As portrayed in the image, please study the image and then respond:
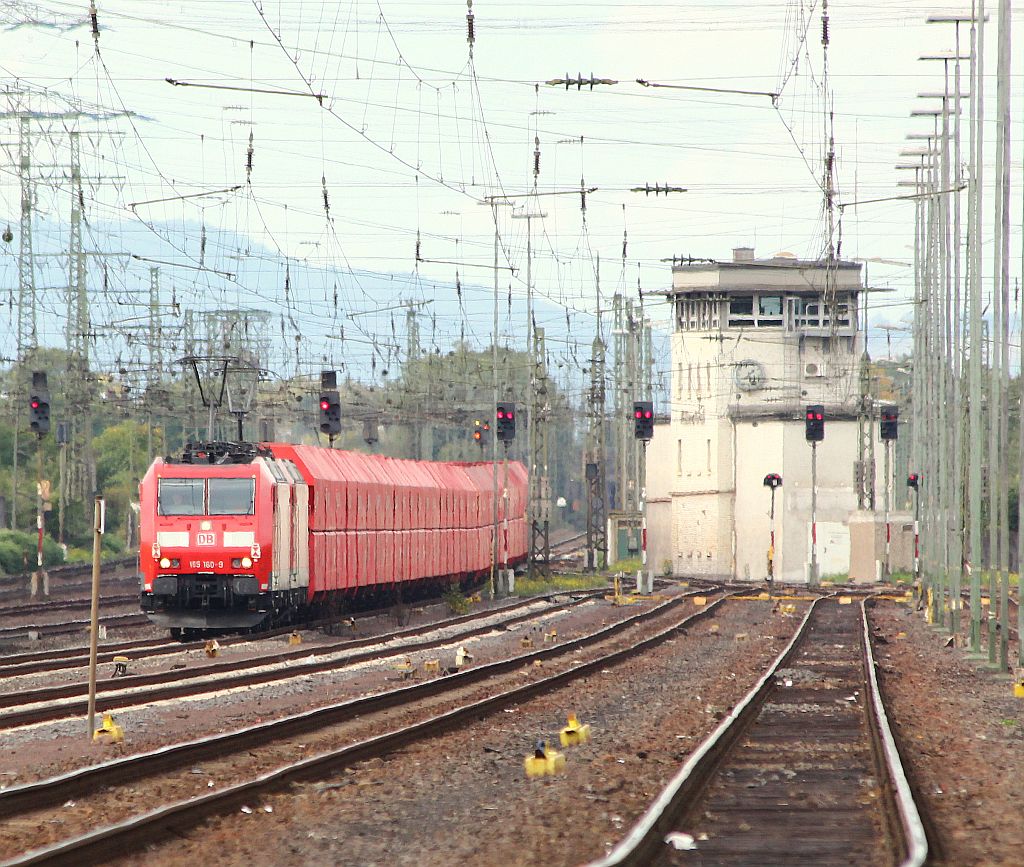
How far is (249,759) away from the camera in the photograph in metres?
13.9

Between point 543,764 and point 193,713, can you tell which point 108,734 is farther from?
point 543,764

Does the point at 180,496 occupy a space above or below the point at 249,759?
above

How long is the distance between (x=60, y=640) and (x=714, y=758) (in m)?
20.6

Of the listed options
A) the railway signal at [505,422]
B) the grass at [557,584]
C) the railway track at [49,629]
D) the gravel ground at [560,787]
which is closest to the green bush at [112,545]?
the grass at [557,584]

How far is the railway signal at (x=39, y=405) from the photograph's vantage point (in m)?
40.9

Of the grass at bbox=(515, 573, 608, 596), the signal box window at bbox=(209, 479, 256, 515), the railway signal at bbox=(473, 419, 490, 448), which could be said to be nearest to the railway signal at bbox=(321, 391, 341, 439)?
the signal box window at bbox=(209, 479, 256, 515)

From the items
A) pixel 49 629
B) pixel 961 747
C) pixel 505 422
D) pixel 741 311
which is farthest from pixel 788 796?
pixel 741 311

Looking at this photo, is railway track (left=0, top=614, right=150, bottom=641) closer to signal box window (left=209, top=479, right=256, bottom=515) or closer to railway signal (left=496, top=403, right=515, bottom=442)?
signal box window (left=209, top=479, right=256, bottom=515)

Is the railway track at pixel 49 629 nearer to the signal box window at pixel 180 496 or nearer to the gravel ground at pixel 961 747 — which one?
the signal box window at pixel 180 496

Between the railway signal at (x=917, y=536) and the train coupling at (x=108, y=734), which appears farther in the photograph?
the railway signal at (x=917, y=536)

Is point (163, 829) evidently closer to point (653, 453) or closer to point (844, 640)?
point (844, 640)

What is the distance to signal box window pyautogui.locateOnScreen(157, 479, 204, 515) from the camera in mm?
30562

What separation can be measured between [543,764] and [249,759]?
273 cm

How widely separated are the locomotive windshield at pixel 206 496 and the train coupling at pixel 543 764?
17.8m
